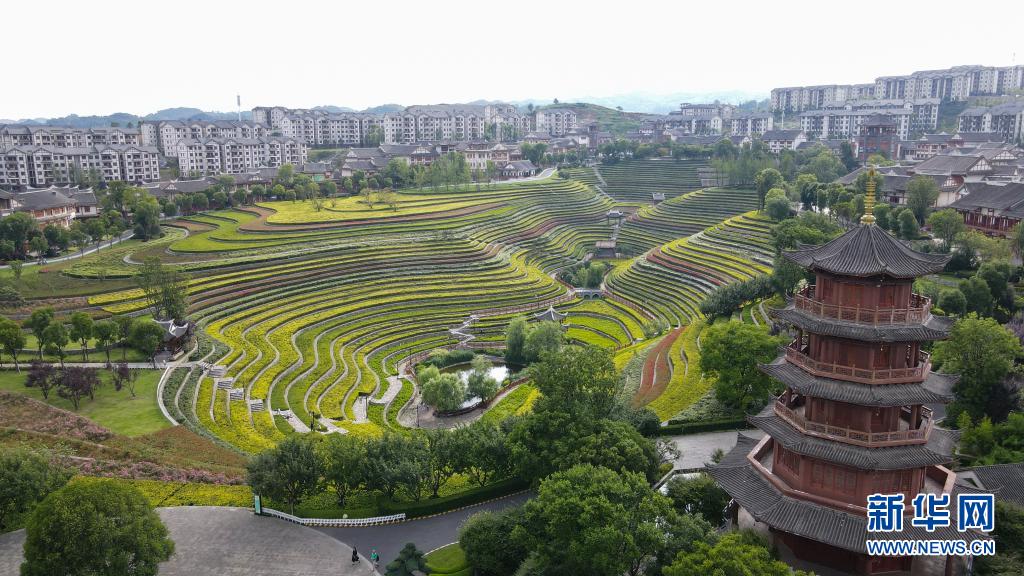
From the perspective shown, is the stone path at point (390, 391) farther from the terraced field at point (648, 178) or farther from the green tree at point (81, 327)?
the terraced field at point (648, 178)

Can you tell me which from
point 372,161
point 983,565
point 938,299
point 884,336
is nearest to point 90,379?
point 884,336

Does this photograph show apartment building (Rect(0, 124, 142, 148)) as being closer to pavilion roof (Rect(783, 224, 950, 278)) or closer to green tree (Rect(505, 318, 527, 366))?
green tree (Rect(505, 318, 527, 366))

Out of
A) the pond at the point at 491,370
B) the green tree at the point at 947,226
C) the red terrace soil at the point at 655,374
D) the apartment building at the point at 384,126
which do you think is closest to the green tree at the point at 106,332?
the pond at the point at 491,370

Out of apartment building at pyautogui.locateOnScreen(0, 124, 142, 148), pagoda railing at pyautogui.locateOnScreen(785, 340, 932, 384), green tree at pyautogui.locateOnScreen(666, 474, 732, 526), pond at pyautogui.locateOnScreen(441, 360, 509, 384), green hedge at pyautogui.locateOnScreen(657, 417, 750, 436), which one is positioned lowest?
pond at pyautogui.locateOnScreen(441, 360, 509, 384)

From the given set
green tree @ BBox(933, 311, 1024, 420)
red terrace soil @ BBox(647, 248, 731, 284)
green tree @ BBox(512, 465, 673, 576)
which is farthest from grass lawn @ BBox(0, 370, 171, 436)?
red terrace soil @ BBox(647, 248, 731, 284)

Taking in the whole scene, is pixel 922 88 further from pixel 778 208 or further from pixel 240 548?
pixel 240 548

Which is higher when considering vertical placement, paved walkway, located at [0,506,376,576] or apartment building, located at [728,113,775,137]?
apartment building, located at [728,113,775,137]

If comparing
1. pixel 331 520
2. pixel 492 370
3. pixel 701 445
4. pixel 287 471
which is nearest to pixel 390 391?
pixel 492 370
